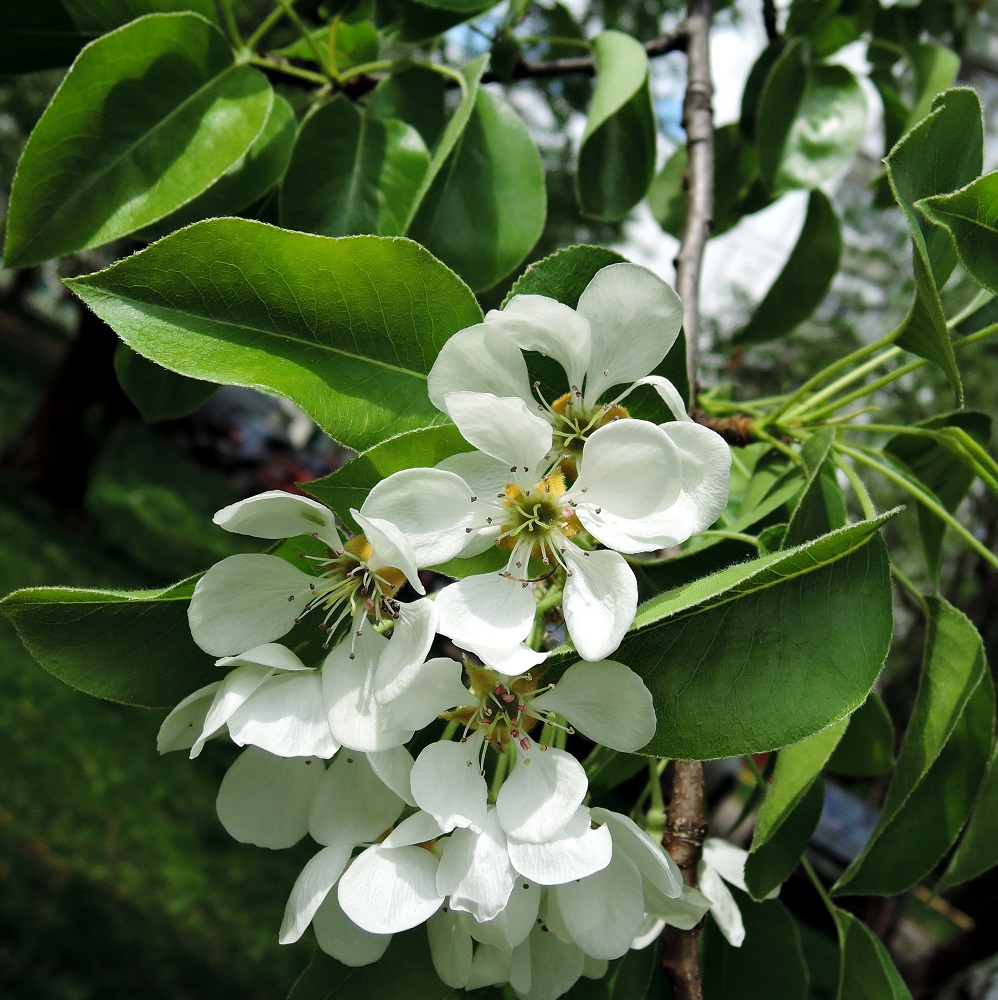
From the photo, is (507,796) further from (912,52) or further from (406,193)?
(912,52)

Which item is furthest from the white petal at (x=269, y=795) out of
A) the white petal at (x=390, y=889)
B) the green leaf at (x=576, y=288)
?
the green leaf at (x=576, y=288)

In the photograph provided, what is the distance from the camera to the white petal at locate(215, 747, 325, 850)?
89 cm

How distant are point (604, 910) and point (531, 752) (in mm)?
141

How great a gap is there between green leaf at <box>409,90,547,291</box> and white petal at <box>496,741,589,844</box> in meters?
0.63

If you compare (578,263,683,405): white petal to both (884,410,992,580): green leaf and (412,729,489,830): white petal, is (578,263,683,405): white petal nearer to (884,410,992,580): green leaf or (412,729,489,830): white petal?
(412,729,489,830): white petal

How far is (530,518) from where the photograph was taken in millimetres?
822

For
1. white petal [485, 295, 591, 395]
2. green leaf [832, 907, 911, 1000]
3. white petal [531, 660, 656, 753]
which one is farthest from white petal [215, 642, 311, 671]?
green leaf [832, 907, 911, 1000]

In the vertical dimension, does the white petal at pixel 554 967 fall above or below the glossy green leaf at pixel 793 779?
below

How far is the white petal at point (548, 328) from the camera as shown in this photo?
791 mm

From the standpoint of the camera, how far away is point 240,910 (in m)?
4.00

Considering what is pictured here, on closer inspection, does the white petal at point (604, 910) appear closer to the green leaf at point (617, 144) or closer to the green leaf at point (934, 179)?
the green leaf at point (934, 179)

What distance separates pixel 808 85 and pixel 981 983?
4.18m

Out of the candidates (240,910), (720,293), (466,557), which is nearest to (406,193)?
(466,557)

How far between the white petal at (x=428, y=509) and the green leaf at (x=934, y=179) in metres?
0.41
